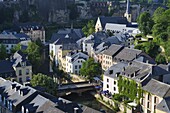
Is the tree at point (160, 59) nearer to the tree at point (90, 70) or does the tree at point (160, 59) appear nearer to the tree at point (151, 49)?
the tree at point (151, 49)

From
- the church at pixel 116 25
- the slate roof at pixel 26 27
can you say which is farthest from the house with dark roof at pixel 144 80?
the slate roof at pixel 26 27

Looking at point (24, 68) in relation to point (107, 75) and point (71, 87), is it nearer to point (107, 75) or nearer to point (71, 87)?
point (71, 87)

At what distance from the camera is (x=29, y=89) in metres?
31.4

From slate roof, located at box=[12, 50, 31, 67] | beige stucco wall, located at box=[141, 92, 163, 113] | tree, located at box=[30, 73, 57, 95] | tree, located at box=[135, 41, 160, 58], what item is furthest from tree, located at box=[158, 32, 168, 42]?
tree, located at box=[30, 73, 57, 95]

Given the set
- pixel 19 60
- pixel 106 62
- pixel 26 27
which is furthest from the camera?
pixel 26 27

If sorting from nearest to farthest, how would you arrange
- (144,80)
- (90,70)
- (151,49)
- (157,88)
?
(157,88) < (144,80) < (90,70) < (151,49)

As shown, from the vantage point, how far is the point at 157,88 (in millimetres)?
36500

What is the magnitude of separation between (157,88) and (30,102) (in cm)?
1500

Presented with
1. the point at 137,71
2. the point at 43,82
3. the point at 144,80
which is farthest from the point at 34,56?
the point at 144,80

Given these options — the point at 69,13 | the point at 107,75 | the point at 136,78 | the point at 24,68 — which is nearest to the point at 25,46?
the point at 24,68

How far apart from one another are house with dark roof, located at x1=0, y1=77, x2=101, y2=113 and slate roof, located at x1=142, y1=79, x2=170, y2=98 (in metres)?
11.1

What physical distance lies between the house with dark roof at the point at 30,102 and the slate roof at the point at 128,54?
22.4 metres

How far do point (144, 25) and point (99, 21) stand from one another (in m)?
22.5

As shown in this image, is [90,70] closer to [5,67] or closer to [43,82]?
[5,67]
